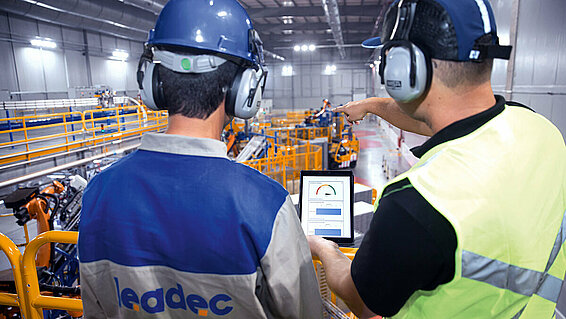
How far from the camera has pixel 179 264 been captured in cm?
126

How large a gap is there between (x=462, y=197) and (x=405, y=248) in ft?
0.79

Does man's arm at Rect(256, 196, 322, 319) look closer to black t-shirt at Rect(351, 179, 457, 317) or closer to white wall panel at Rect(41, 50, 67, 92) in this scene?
black t-shirt at Rect(351, 179, 457, 317)

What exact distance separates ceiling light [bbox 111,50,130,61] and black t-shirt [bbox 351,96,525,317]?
29940 millimetres

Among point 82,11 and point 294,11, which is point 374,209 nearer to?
point 82,11

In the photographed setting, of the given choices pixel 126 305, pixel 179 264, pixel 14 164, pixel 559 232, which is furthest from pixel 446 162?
pixel 14 164

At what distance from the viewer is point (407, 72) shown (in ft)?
4.19

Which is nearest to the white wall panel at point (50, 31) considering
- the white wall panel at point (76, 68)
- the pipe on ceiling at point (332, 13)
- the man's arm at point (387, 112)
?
the white wall panel at point (76, 68)

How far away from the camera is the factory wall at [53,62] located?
19.2 meters

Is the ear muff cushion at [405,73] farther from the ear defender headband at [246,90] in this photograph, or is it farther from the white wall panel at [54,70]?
the white wall panel at [54,70]

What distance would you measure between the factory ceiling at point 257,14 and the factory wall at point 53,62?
1646mm

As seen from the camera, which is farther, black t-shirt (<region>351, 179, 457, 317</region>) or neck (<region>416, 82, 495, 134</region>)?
neck (<region>416, 82, 495, 134</region>)

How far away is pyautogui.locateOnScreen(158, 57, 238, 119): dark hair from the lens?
1370mm

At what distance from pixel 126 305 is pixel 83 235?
0.33 m

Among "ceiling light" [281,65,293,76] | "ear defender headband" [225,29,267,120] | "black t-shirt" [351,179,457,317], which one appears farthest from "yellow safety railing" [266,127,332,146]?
"ceiling light" [281,65,293,76]
